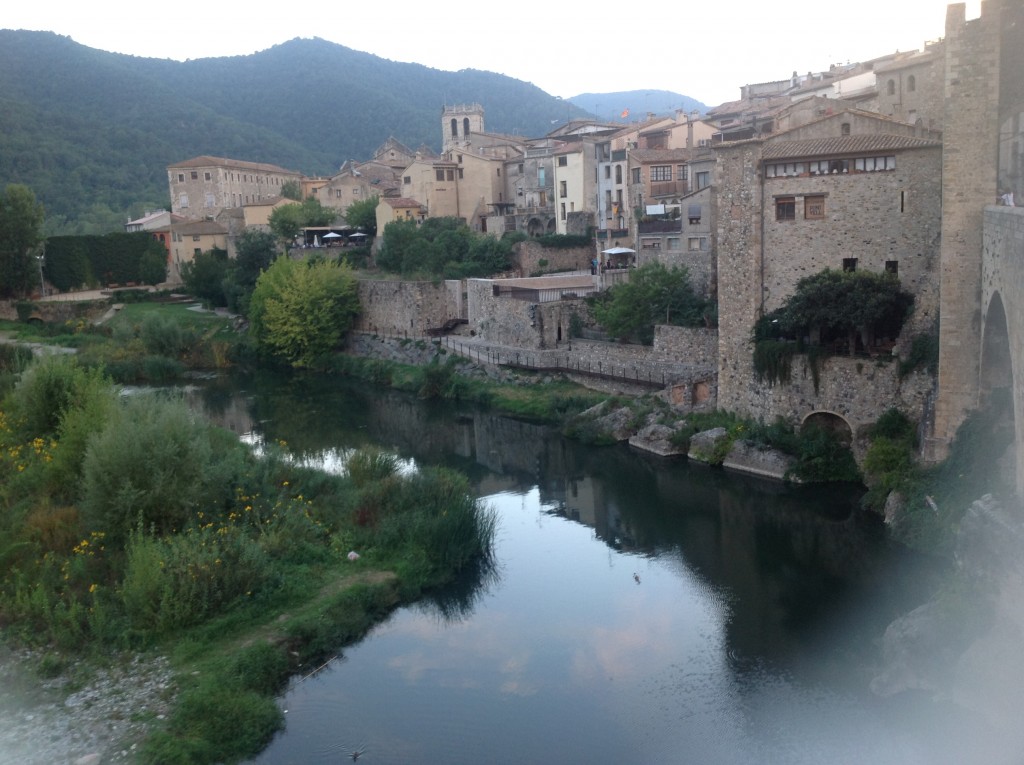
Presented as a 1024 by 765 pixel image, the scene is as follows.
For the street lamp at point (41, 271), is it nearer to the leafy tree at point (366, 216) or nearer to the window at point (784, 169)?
the leafy tree at point (366, 216)

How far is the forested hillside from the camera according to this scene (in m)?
63.2

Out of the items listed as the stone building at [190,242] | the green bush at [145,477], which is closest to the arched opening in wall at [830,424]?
the green bush at [145,477]

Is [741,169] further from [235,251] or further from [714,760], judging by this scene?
[235,251]

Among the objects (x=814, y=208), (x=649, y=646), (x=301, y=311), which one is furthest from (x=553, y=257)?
(x=649, y=646)

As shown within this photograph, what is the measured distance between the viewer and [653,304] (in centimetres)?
2416

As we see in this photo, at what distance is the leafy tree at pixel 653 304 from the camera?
23.9 meters

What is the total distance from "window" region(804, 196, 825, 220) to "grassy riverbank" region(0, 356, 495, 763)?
28.2 feet

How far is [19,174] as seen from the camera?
59719mm

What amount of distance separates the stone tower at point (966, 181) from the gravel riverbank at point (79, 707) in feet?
38.1

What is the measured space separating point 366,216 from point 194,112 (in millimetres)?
48404

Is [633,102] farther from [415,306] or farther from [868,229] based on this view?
[868,229]

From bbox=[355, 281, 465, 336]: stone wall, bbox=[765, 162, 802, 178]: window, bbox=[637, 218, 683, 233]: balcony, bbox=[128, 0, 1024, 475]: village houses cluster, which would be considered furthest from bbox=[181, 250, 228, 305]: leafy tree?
bbox=[765, 162, 802, 178]: window

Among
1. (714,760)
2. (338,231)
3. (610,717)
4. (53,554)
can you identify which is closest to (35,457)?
(53,554)

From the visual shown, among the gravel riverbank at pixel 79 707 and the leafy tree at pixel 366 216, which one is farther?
the leafy tree at pixel 366 216
